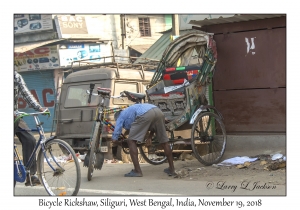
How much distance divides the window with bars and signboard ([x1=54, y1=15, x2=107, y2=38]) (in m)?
3.15

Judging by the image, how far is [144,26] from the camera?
2470 centimetres

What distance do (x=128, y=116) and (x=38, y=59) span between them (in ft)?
49.3

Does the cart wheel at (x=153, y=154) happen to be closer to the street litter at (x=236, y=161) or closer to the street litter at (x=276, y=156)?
the street litter at (x=236, y=161)

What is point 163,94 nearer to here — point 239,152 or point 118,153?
point 239,152

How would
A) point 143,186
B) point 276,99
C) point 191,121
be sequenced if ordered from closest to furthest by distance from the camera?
point 143,186, point 191,121, point 276,99

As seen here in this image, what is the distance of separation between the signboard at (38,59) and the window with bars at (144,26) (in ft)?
20.0

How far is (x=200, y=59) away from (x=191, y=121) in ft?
5.07

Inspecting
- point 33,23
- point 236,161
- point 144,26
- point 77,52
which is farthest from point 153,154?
point 144,26

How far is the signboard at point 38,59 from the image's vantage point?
20109 mm

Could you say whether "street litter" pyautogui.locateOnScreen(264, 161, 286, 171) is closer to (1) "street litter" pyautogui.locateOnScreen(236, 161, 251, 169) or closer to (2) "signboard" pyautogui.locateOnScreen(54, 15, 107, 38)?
(1) "street litter" pyautogui.locateOnScreen(236, 161, 251, 169)

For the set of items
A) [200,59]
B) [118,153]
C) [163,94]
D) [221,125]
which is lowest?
[118,153]

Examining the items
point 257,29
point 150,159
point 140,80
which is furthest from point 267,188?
point 140,80

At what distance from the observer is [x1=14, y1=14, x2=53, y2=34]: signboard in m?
19.7

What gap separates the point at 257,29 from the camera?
7.95 m
